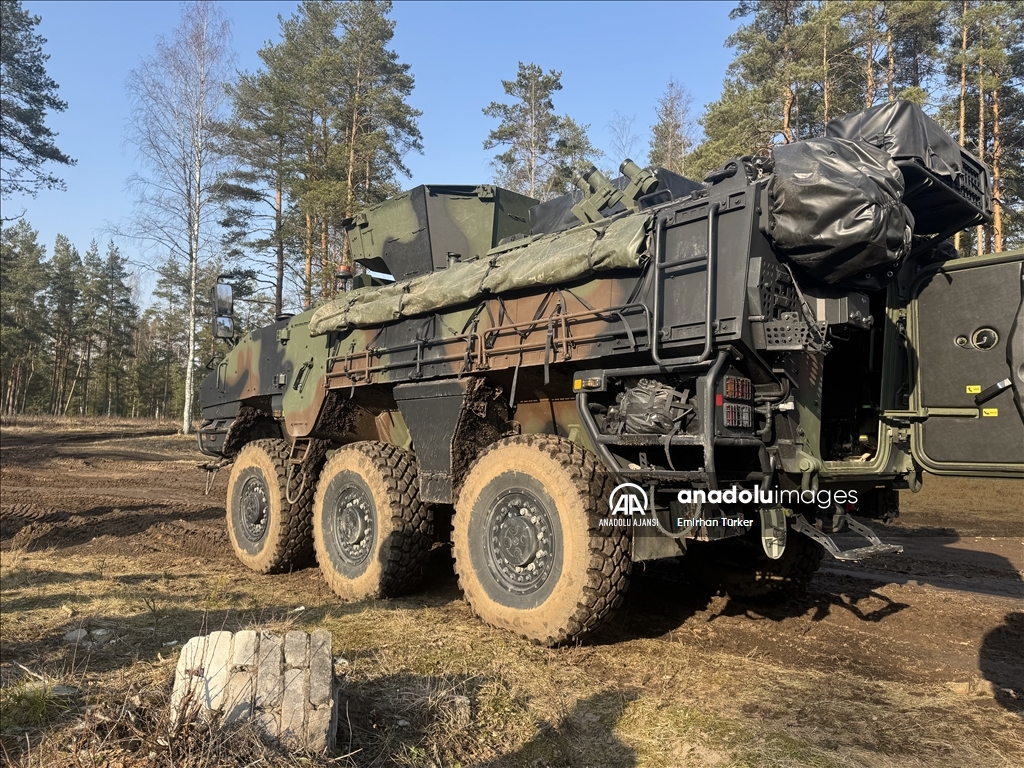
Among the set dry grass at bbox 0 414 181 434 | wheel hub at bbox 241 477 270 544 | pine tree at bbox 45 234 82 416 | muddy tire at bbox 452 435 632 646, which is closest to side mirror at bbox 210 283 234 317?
wheel hub at bbox 241 477 270 544

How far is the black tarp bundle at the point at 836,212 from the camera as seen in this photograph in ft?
12.5

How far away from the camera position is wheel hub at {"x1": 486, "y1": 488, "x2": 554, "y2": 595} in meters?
4.47

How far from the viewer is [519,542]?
181 inches

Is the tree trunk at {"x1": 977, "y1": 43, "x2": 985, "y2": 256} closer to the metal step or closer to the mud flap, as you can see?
the metal step

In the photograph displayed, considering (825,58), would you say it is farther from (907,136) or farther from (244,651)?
(244,651)

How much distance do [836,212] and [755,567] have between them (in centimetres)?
312

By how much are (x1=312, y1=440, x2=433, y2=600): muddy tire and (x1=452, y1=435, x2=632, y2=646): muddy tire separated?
0.77 metres

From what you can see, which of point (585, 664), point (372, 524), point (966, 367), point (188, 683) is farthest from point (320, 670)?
point (966, 367)

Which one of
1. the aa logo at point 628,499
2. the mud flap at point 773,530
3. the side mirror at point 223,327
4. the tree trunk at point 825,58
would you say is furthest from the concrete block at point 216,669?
the tree trunk at point 825,58

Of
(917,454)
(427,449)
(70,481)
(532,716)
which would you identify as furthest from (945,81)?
(70,481)

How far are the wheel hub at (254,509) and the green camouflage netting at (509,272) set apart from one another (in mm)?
1948

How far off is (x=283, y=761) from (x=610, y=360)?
2.87 metres

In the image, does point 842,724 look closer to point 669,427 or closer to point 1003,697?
point 1003,697

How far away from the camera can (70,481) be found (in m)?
14.0
